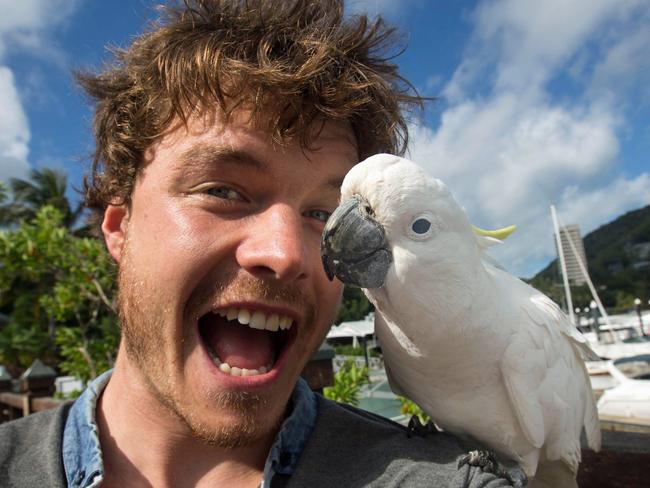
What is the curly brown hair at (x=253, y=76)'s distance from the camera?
1.51 metres

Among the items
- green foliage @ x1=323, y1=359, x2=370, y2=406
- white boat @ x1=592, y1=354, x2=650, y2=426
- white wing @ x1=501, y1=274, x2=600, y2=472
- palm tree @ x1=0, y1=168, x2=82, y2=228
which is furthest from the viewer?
palm tree @ x1=0, y1=168, x2=82, y2=228

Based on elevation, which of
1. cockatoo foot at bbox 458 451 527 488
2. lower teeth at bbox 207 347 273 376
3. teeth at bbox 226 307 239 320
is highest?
teeth at bbox 226 307 239 320

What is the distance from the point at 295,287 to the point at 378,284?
27 centimetres

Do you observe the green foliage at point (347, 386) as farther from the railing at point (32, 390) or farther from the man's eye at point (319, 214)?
the railing at point (32, 390)

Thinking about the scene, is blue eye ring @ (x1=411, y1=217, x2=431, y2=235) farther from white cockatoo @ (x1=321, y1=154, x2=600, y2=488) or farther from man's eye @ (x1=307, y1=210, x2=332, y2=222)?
man's eye @ (x1=307, y1=210, x2=332, y2=222)

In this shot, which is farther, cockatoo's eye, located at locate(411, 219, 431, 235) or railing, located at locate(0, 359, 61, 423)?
railing, located at locate(0, 359, 61, 423)

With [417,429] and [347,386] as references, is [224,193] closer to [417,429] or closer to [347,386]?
[417,429]

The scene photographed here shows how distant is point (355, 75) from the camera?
1.77 m

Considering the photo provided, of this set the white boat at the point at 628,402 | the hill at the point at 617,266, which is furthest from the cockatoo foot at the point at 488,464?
the hill at the point at 617,266

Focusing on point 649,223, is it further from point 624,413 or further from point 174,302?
point 174,302

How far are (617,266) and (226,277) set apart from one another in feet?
266

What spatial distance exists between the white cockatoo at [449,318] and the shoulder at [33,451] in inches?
39.9

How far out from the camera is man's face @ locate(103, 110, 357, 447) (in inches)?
50.6

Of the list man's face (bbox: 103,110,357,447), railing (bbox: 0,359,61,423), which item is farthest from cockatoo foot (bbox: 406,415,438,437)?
railing (bbox: 0,359,61,423)
